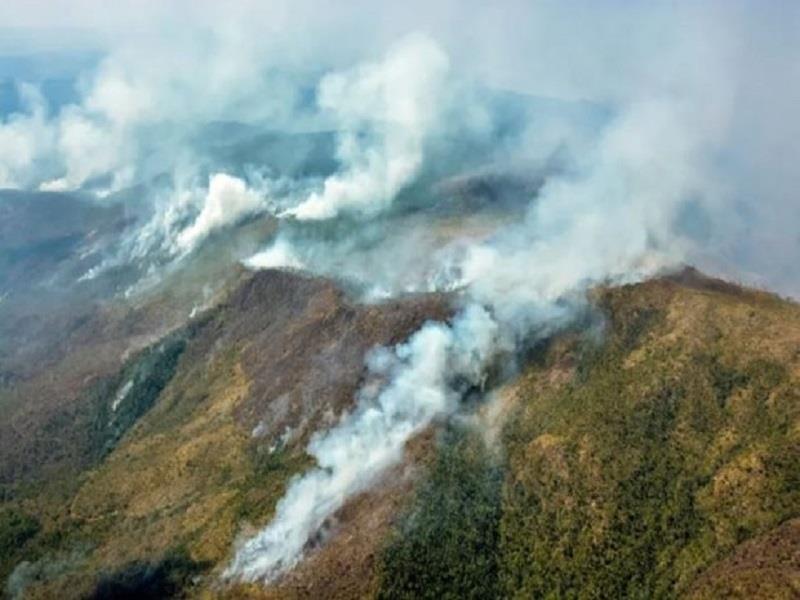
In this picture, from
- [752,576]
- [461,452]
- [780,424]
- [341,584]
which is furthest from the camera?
[461,452]

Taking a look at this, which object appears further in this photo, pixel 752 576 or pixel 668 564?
pixel 668 564

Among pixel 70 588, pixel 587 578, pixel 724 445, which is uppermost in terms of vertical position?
pixel 724 445

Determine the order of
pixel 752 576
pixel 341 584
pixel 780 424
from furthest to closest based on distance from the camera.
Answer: pixel 780 424 → pixel 341 584 → pixel 752 576

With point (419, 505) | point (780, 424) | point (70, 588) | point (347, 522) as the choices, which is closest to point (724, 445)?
point (780, 424)

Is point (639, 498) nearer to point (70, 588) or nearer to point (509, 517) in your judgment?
point (509, 517)

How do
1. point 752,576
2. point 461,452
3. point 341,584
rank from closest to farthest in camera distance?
1. point 752,576
2. point 341,584
3. point 461,452

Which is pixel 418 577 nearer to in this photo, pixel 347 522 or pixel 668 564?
pixel 347 522

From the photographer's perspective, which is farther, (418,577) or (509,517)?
(509,517)

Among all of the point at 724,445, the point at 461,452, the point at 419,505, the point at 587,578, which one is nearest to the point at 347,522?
the point at 419,505

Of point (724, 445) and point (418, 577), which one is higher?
point (724, 445)
